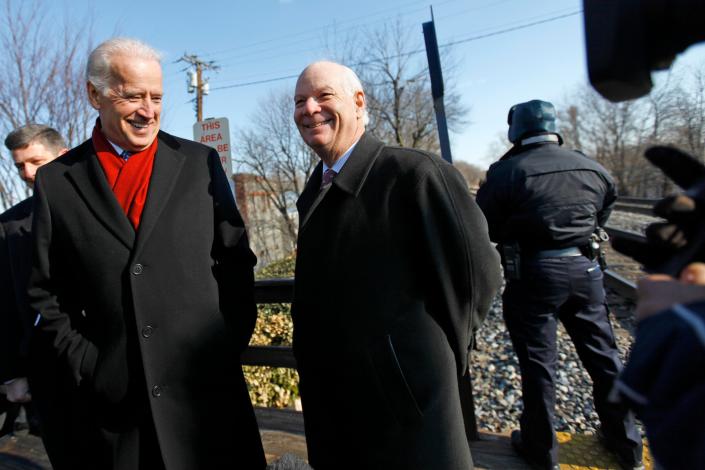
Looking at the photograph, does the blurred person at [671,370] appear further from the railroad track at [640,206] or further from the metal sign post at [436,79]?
the railroad track at [640,206]

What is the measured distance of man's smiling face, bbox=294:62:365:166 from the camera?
6.46 ft

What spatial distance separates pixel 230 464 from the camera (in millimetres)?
1970

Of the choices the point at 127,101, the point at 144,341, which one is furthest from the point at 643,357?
the point at 127,101

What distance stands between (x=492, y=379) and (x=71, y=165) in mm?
4348

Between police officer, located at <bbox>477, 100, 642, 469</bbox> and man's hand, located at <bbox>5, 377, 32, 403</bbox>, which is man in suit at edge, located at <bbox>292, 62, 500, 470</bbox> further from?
man's hand, located at <bbox>5, 377, 32, 403</bbox>

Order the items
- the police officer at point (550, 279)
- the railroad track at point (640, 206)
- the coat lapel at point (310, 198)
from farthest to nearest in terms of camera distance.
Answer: the railroad track at point (640, 206) → the police officer at point (550, 279) → the coat lapel at point (310, 198)

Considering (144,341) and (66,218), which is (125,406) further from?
(66,218)

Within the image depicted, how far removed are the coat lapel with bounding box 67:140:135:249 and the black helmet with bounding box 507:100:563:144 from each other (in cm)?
245

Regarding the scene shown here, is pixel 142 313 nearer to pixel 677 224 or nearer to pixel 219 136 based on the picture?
pixel 677 224

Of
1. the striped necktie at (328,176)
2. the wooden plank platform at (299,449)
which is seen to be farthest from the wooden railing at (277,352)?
the striped necktie at (328,176)

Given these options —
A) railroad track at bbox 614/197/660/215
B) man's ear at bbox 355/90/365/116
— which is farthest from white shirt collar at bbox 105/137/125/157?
railroad track at bbox 614/197/660/215

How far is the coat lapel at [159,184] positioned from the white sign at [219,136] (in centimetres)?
371

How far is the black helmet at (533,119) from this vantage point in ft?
9.41

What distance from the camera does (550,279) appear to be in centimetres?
270
